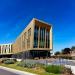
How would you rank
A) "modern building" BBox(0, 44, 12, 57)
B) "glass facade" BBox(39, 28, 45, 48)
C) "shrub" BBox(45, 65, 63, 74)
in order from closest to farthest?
1. "shrub" BBox(45, 65, 63, 74)
2. "glass facade" BBox(39, 28, 45, 48)
3. "modern building" BBox(0, 44, 12, 57)

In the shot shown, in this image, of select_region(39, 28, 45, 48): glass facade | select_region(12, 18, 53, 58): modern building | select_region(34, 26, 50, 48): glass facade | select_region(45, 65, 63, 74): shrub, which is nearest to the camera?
select_region(45, 65, 63, 74): shrub

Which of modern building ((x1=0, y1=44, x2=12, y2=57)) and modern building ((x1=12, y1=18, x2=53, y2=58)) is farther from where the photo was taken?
modern building ((x1=0, y1=44, x2=12, y2=57))

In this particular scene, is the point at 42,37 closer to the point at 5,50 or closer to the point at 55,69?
the point at 55,69

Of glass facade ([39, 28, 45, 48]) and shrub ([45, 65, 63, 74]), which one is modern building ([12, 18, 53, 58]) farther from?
shrub ([45, 65, 63, 74])

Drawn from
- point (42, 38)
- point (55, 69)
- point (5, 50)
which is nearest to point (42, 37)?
point (42, 38)

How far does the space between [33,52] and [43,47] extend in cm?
462

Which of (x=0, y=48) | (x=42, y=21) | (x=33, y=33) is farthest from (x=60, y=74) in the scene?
(x=0, y=48)

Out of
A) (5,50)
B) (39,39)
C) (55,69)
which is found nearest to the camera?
(55,69)

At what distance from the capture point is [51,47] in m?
80.2

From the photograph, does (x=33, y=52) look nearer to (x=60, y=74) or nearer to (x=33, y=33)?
(x=33, y=33)

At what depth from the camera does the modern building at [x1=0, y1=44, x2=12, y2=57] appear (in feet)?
487

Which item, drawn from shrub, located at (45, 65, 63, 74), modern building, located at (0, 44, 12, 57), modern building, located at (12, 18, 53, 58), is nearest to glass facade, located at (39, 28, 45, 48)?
modern building, located at (12, 18, 53, 58)

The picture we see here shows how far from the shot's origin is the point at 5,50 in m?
153

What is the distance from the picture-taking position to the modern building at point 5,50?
148462 millimetres
